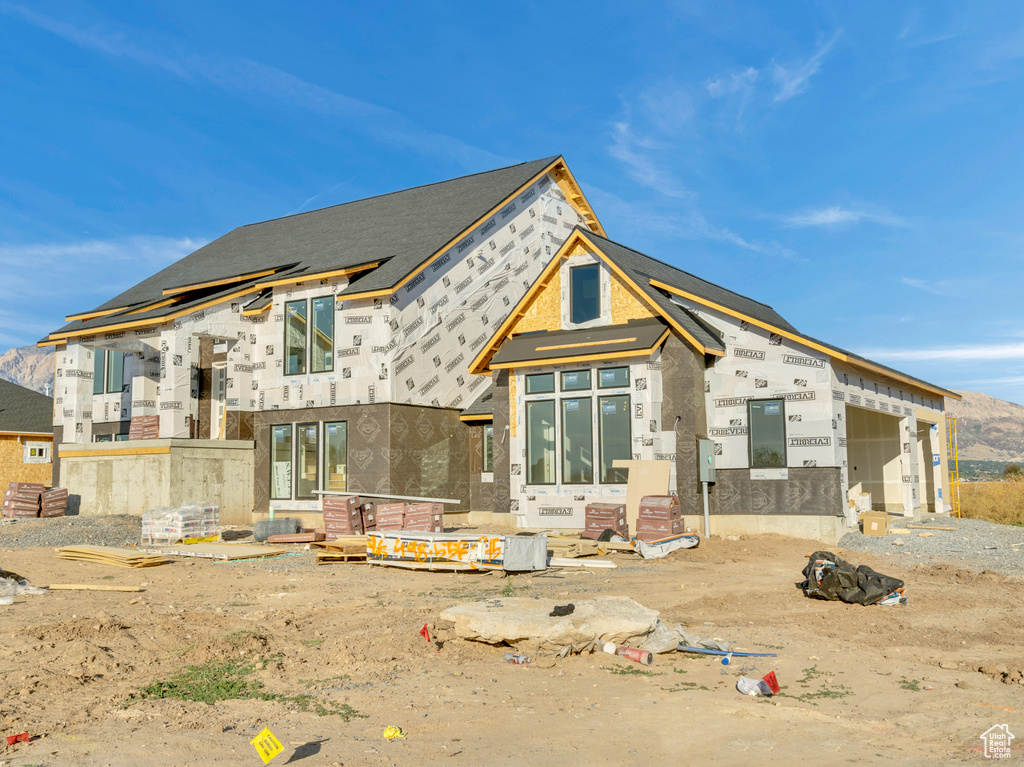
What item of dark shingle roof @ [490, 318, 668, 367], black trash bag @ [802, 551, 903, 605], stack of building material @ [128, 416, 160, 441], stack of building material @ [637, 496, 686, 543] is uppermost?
dark shingle roof @ [490, 318, 668, 367]

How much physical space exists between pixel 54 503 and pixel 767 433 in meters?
20.6

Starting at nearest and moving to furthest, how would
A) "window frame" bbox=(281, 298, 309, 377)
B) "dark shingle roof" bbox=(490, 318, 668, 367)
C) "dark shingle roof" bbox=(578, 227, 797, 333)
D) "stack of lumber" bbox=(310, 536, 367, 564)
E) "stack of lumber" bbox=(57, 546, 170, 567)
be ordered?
"stack of lumber" bbox=(57, 546, 170, 567), "stack of lumber" bbox=(310, 536, 367, 564), "dark shingle roof" bbox=(490, 318, 668, 367), "dark shingle roof" bbox=(578, 227, 797, 333), "window frame" bbox=(281, 298, 309, 377)

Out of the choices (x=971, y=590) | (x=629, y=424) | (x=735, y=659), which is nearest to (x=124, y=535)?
(x=629, y=424)

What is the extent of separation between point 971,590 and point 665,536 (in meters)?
6.16

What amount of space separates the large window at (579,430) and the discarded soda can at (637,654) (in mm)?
11535

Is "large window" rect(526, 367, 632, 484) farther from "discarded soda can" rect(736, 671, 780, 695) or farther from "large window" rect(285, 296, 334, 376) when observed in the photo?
"discarded soda can" rect(736, 671, 780, 695)

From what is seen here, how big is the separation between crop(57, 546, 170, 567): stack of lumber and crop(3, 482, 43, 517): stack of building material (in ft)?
30.1

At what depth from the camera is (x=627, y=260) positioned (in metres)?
22.6

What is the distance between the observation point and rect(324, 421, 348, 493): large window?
23.0 m

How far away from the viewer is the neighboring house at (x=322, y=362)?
2264cm

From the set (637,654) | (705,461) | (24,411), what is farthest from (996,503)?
(24,411)

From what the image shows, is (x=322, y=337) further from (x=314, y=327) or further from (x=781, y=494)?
(x=781, y=494)

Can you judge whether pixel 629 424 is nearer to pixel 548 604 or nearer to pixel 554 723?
pixel 548 604

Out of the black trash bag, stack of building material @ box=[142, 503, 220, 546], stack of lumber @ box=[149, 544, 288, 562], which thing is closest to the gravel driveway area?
the black trash bag
